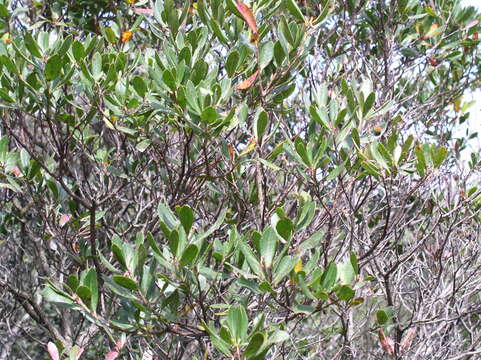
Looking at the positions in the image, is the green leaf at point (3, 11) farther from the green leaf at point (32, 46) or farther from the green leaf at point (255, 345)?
the green leaf at point (255, 345)

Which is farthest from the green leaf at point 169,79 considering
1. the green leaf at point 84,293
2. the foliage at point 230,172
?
the green leaf at point 84,293

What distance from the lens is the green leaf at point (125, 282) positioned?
6.39 ft

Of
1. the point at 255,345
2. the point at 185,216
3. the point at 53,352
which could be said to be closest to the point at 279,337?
the point at 255,345

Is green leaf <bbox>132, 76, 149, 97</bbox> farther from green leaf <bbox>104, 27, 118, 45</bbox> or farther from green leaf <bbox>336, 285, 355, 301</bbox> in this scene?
green leaf <bbox>336, 285, 355, 301</bbox>

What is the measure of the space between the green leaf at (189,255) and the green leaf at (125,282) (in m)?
0.18

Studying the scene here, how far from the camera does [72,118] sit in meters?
2.80

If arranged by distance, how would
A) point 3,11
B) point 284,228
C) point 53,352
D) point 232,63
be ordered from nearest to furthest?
1. point 284,228
2. point 53,352
3. point 232,63
4. point 3,11

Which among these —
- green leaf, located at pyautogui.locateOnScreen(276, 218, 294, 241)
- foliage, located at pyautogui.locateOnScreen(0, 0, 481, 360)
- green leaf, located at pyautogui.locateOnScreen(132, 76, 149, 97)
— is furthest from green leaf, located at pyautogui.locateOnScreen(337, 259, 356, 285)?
green leaf, located at pyautogui.locateOnScreen(132, 76, 149, 97)

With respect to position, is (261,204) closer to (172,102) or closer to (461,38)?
(172,102)

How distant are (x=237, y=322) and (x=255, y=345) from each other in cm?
10

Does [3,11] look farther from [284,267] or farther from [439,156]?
[439,156]

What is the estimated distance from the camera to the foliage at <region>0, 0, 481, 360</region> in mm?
2086

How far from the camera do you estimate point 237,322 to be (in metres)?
1.85

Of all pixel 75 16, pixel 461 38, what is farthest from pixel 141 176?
pixel 461 38
